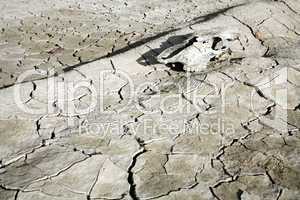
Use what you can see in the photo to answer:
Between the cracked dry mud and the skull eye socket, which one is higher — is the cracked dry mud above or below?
below

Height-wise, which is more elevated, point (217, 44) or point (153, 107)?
point (217, 44)

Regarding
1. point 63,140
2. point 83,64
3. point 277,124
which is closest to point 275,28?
point 277,124

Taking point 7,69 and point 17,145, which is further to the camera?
point 7,69

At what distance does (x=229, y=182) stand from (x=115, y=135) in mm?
831

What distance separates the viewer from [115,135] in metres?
2.59

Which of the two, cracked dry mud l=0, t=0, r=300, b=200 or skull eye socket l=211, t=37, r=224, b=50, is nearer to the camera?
cracked dry mud l=0, t=0, r=300, b=200

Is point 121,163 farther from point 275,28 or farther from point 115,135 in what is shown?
point 275,28

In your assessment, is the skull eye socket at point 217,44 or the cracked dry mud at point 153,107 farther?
the skull eye socket at point 217,44

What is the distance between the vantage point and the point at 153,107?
287cm

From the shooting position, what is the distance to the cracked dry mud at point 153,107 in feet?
7.18

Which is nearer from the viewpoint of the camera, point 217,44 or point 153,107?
point 153,107

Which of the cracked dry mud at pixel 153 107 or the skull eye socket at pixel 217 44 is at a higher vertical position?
the skull eye socket at pixel 217 44

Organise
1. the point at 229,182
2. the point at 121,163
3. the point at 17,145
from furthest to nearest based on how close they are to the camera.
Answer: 1. the point at 17,145
2. the point at 121,163
3. the point at 229,182

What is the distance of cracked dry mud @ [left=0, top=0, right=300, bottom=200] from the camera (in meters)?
2.19
